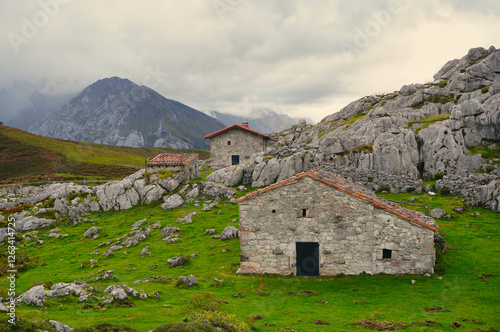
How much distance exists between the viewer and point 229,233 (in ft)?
85.6

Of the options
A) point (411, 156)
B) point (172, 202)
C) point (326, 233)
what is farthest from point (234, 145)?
point (326, 233)

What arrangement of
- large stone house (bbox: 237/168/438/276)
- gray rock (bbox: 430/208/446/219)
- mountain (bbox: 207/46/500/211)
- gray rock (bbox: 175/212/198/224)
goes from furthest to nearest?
mountain (bbox: 207/46/500/211), gray rock (bbox: 175/212/198/224), gray rock (bbox: 430/208/446/219), large stone house (bbox: 237/168/438/276)

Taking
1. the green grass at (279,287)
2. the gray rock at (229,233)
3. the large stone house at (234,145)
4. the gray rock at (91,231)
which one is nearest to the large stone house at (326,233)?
the green grass at (279,287)

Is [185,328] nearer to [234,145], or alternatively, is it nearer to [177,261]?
[177,261]

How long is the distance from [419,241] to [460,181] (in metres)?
17.7

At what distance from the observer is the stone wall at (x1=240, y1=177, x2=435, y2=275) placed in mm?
18891

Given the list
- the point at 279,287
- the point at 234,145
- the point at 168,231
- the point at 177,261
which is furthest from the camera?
the point at 234,145

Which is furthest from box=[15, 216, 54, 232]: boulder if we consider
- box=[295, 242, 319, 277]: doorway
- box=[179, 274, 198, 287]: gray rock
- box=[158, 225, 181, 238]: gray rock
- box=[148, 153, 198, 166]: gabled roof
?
box=[295, 242, 319, 277]: doorway

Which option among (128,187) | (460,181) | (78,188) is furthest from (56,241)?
(460,181)

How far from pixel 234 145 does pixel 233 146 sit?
0.81 ft

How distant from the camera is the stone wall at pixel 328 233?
18.9 meters

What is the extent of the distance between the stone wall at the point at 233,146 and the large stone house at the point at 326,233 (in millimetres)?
33293

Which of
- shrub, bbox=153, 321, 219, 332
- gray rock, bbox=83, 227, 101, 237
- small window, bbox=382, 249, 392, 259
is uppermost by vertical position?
shrub, bbox=153, 321, 219, 332

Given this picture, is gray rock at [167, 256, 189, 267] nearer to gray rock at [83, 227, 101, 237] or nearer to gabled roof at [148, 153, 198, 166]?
gray rock at [83, 227, 101, 237]
